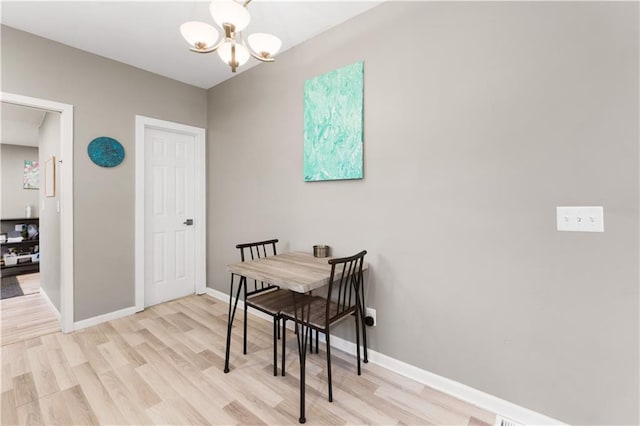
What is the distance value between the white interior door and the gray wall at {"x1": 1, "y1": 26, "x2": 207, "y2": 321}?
207 mm

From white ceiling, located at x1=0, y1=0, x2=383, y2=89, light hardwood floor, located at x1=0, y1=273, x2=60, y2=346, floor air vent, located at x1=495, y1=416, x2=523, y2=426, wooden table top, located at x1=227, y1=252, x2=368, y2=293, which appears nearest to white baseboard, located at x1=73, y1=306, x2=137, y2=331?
light hardwood floor, located at x1=0, y1=273, x2=60, y2=346

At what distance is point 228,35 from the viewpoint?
4.78 feet

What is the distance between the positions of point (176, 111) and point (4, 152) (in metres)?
4.34

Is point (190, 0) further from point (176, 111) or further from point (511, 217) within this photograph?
point (511, 217)

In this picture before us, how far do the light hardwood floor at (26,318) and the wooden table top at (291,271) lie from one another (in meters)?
2.20

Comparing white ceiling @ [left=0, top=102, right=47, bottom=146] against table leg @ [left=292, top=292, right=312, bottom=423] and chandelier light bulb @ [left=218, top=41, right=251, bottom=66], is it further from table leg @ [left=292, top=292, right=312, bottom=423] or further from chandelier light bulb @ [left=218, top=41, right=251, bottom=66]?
table leg @ [left=292, top=292, right=312, bottom=423]

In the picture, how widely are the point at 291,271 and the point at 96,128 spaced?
2.51m

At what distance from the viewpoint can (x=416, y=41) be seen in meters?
1.85

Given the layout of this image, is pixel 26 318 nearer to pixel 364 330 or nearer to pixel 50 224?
pixel 50 224

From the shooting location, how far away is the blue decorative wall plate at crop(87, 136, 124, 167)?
2.67 meters

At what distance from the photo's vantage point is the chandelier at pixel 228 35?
4.35ft

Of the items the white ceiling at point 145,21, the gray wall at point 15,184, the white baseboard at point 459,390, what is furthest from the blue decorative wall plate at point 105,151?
the gray wall at point 15,184

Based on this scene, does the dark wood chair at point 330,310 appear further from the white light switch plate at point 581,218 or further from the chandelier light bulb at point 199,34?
the chandelier light bulb at point 199,34

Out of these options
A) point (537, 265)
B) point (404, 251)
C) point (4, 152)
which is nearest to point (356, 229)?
point (404, 251)
